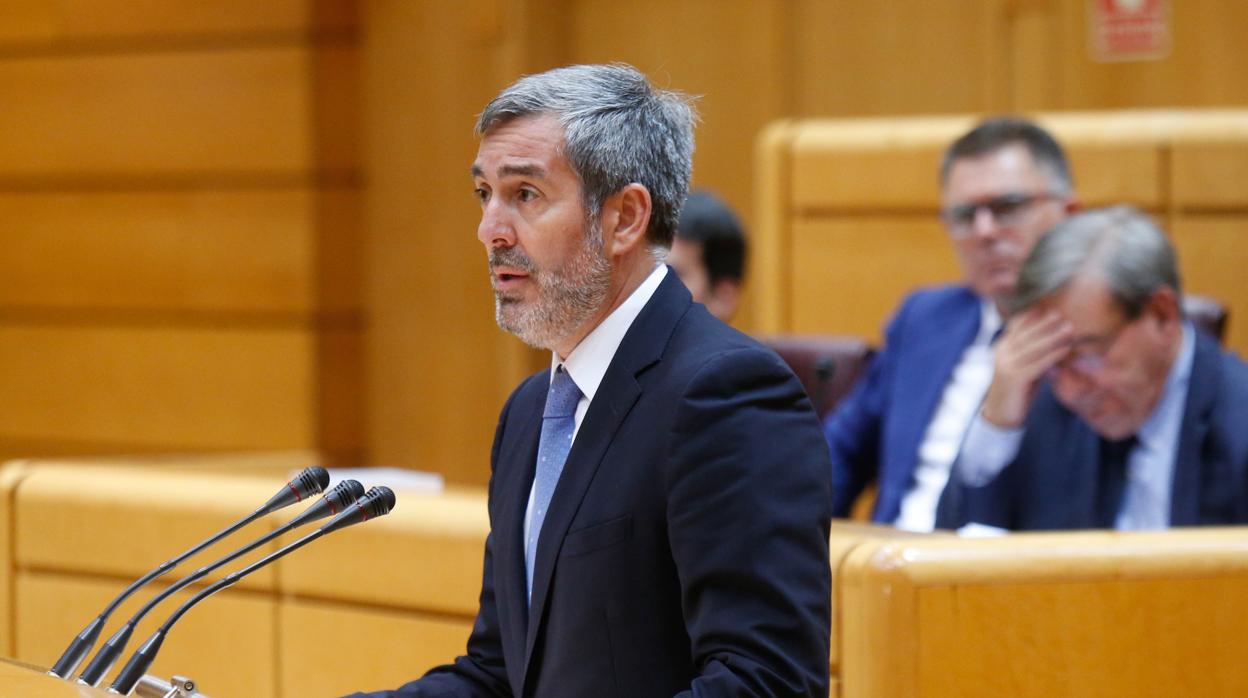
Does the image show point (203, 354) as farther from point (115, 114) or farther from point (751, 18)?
point (751, 18)

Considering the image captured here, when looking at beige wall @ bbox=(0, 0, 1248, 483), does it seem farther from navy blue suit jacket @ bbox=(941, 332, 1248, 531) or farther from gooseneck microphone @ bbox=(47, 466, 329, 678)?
gooseneck microphone @ bbox=(47, 466, 329, 678)

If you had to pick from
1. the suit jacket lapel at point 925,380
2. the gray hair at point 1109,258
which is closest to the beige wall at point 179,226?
the suit jacket lapel at point 925,380

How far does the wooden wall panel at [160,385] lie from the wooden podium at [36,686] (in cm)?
461

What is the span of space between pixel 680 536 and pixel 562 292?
30cm

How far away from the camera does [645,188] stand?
175cm

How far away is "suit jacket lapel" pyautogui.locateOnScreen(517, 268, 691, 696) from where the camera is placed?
5.62 feet

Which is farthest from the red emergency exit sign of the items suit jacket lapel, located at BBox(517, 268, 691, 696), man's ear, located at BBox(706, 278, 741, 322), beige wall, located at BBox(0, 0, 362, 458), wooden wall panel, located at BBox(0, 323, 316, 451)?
suit jacket lapel, located at BBox(517, 268, 691, 696)

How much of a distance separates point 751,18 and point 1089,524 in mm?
3240

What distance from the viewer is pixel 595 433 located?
1.73 meters

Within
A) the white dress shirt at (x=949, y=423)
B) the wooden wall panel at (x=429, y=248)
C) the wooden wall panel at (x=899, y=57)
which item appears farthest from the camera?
the wooden wall panel at (x=429, y=248)

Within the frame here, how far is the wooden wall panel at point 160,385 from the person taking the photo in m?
6.34

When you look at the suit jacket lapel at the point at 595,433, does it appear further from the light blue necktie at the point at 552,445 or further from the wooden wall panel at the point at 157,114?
the wooden wall panel at the point at 157,114

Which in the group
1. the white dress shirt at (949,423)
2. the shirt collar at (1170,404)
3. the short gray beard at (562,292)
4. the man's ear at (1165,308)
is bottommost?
the white dress shirt at (949,423)

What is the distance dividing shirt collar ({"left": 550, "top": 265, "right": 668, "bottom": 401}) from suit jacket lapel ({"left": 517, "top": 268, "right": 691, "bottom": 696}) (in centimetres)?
2
